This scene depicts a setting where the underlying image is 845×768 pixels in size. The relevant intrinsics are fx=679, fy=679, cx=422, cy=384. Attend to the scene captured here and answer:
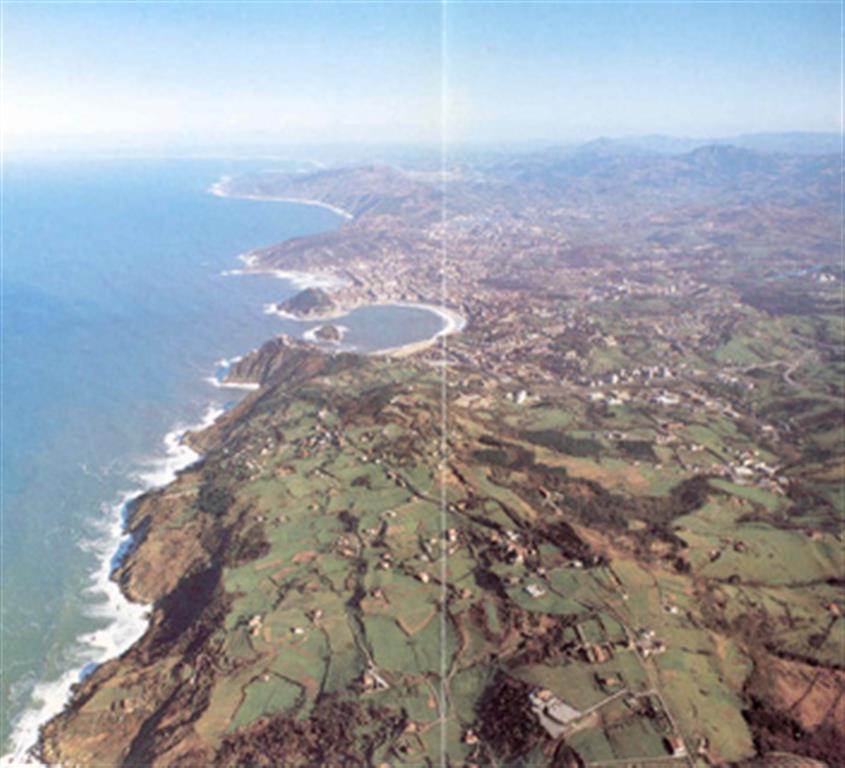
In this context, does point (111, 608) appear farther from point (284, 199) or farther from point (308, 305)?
point (284, 199)

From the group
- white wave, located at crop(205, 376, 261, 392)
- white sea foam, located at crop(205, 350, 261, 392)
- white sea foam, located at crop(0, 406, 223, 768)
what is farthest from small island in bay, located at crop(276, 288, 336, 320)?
white sea foam, located at crop(0, 406, 223, 768)

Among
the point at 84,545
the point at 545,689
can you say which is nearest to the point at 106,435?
the point at 84,545

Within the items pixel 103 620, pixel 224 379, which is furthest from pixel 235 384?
pixel 103 620

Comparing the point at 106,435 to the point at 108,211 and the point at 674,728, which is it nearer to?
the point at 674,728

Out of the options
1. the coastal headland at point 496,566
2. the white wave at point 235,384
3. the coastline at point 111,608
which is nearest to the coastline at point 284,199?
the white wave at point 235,384

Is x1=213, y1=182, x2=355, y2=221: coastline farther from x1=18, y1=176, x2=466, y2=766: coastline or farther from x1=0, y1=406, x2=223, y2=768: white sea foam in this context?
x1=0, y1=406, x2=223, y2=768: white sea foam
